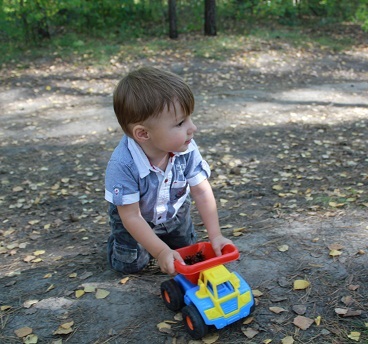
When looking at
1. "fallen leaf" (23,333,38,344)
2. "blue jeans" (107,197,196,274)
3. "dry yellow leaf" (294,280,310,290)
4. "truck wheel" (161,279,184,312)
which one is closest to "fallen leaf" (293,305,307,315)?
"dry yellow leaf" (294,280,310,290)

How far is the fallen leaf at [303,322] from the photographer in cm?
245

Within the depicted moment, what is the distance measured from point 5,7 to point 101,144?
731cm

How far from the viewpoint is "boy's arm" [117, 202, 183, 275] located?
2.45 meters

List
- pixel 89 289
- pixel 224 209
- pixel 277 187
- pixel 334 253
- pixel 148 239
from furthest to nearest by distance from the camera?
pixel 277 187 → pixel 224 209 → pixel 334 253 → pixel 89 289 → pixel 148 239

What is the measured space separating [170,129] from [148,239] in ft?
2.14

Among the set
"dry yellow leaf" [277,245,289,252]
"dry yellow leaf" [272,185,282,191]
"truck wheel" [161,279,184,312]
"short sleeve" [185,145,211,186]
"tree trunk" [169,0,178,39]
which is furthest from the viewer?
"tree trunk" [169,0,178,39]

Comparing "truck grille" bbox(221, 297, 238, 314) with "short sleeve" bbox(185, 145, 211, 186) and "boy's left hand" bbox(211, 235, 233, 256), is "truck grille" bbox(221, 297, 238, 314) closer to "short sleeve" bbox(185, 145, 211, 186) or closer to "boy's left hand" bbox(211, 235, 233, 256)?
"boy's left hand" bbox(211, 235, 233, 256)

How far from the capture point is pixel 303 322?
2.48 meters

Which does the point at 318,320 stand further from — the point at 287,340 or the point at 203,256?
the point at 203,256

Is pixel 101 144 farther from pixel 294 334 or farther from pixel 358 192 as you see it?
pixel 294 334

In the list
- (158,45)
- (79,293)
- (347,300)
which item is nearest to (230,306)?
(347,300)

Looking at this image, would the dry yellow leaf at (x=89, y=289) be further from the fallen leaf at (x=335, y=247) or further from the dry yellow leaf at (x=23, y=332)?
the fallen leaf at (x=335, y=247)

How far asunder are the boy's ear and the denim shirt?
138 millimetres

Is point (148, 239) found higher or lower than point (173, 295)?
higher
